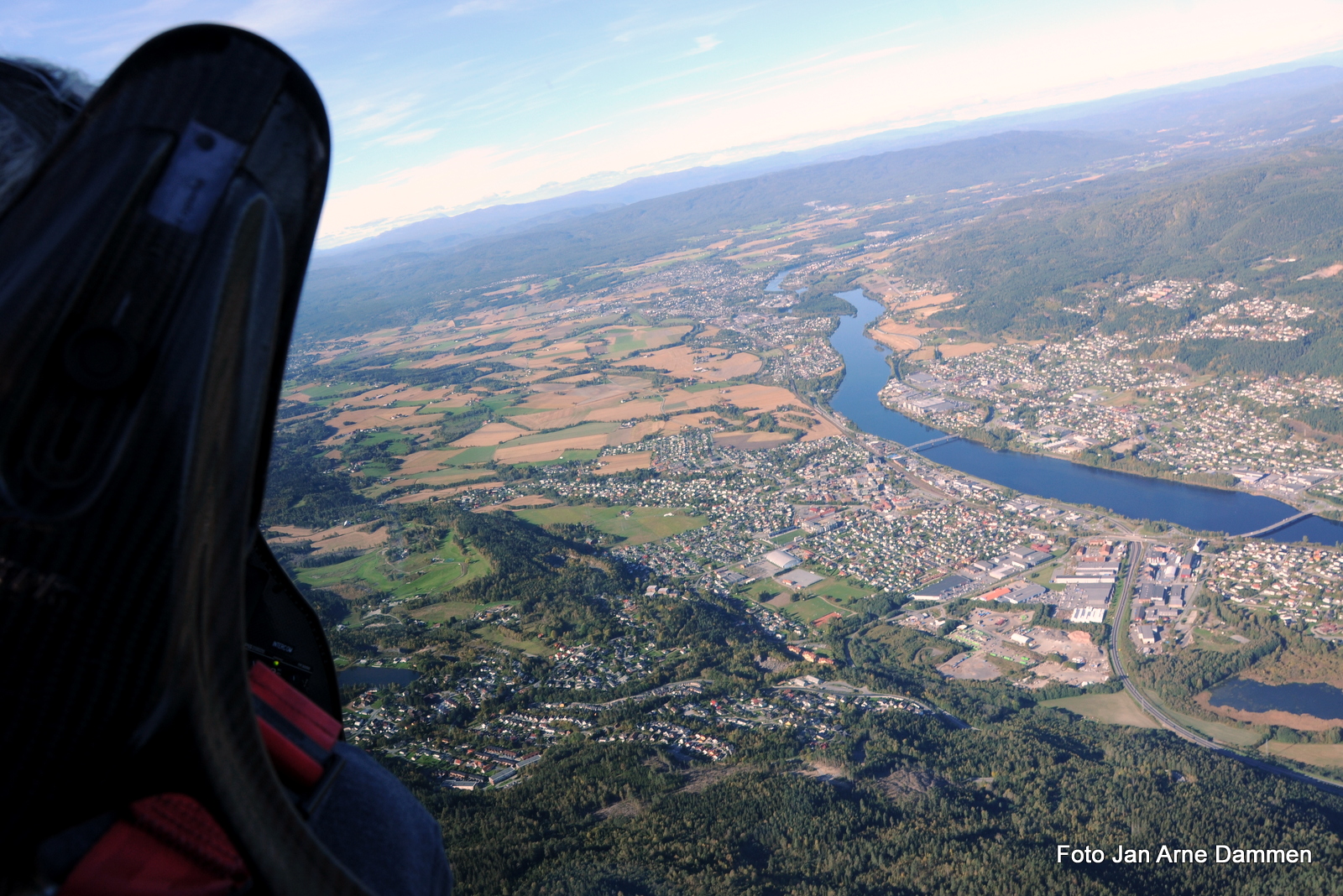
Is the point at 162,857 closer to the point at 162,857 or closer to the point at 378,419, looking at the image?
the point at 162,857

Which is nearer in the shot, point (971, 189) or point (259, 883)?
point (259, 883)

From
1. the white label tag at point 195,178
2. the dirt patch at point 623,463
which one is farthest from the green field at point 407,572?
the white label tag at point 195,178

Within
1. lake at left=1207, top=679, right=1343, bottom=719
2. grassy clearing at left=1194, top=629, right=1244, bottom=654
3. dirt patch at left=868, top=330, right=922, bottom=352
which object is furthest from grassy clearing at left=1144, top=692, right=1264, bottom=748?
dirt patch at left=868, top=330, right=922, bottom=352

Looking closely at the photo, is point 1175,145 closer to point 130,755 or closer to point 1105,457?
point 1105,457

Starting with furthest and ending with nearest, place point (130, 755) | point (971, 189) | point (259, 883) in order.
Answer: point (971, 189), point (259, 883), point (130, 755)

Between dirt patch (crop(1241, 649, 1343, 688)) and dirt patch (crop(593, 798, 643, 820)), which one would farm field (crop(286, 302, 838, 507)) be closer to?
dirt patch (crop(1241, 649, 1343, 688))

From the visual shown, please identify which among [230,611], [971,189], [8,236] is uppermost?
[971,189]

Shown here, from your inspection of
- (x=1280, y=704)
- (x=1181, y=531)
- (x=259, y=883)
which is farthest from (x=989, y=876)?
(x=1181, y=531)
